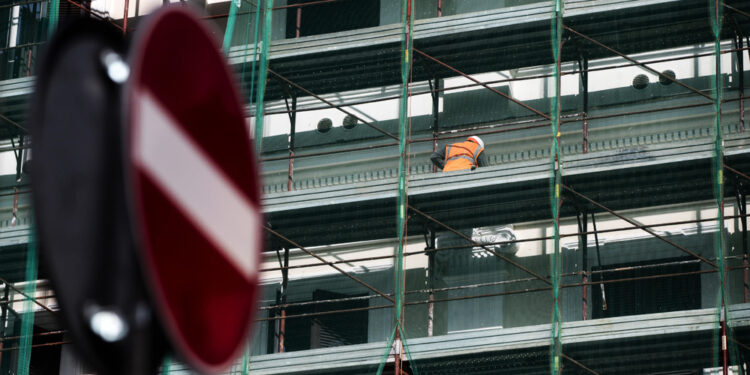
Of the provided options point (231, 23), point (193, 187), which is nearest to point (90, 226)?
point (193, 187)

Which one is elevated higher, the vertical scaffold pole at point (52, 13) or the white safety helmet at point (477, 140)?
the vertical scaffold pole at point (52, 13)

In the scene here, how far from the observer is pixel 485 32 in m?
14.3

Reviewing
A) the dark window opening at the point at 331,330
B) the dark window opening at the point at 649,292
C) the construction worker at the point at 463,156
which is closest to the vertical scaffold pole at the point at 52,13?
the dark window opening at the point at 331,330

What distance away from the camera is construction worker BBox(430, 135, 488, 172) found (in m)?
14.0

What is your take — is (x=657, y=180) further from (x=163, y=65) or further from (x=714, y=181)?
(x=163, y=65)

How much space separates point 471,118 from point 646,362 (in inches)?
128

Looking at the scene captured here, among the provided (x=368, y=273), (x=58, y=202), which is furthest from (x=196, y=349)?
(x=368, y=273)

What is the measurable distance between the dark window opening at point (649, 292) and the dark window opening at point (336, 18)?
3.93m

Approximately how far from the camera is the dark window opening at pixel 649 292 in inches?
524

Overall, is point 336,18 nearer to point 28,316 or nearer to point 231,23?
point 231,23

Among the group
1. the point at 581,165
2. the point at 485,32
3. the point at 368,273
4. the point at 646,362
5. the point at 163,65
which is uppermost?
the point at 485,32

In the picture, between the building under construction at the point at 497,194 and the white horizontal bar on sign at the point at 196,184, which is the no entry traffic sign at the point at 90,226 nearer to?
the white horizontal bar on sign at the point at 196,184

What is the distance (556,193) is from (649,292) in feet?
4.28

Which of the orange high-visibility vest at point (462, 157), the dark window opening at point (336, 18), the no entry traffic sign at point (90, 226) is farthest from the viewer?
the dark window opening at point (336, 18)
